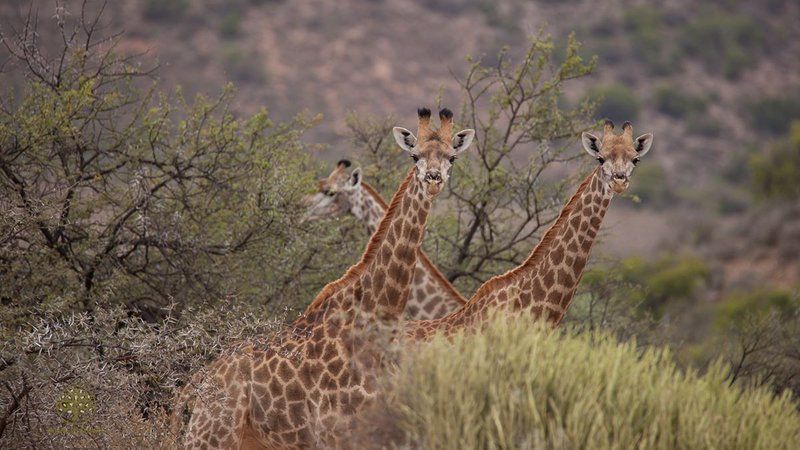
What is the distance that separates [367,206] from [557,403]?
6.06m

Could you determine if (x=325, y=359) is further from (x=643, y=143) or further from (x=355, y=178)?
(x=355, y=178)

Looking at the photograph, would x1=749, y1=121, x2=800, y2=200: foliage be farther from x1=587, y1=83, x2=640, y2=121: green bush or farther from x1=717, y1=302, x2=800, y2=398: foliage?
x1=717, y1=302, x2=800, y2=398: foliage

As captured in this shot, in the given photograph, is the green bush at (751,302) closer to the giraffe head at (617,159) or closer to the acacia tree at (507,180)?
the acacia tree at (507,180)

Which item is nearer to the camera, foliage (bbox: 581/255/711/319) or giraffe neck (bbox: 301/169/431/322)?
giraffe neck (bbox: 301/169/431/322)

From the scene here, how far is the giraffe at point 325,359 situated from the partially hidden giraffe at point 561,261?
468 millimetres

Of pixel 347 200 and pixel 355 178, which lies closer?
pixel 355 178

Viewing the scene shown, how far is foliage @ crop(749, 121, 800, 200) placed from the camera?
39781mm

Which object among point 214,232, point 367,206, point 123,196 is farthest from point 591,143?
point 123,196

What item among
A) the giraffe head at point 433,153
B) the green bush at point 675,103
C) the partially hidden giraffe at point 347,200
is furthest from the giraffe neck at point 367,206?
the green bush at point 675,103

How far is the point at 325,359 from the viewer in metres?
8.38

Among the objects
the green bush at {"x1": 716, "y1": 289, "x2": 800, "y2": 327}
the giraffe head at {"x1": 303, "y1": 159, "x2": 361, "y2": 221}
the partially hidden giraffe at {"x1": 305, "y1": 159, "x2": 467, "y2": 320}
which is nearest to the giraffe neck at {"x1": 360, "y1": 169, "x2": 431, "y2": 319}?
the partially hidden giraffe at {"x1": 305, "y1": 159, "x2": 467, "y2": 320}

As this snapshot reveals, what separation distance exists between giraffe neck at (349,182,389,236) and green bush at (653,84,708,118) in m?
38.3

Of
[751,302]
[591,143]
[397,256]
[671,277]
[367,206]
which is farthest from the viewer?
[671,277]

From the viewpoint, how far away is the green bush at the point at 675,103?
4891 cm
